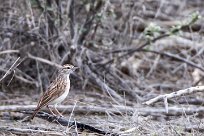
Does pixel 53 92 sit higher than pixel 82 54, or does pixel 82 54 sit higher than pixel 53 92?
pixel 82 54

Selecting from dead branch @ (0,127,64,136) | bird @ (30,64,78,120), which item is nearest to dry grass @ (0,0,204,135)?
bird @ (30,64,78,120)

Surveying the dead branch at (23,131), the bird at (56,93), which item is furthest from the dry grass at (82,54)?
the dead branch at (23,131)

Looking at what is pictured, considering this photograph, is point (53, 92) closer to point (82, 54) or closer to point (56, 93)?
point (56, 93)

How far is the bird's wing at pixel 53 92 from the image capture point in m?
7.75

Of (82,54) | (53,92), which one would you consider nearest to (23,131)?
(53,92)

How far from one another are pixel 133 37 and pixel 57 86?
145 inches

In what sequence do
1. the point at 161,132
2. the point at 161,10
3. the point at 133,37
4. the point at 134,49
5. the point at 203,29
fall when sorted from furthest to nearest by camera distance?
the point at 161,10, the point at 203,29, the point at 133,37, the point at 134,49, the point at 161,132

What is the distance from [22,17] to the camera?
10.2 meters

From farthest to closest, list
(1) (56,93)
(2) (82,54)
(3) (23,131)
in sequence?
(2) (82,54)
(1) (56,93)
(3) (23,131)

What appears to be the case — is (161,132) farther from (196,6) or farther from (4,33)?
(196,6)

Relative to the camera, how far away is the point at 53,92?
791 centimetres

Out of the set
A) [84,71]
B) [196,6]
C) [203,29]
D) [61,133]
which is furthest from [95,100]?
[196,6]

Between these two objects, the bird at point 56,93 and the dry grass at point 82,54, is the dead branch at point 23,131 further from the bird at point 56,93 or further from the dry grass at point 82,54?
the dry grass at point 82,54

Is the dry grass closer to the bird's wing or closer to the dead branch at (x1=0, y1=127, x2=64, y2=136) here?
the bird's wing
